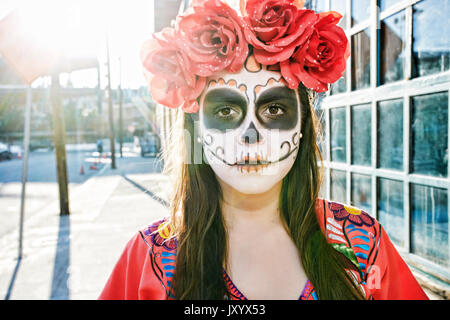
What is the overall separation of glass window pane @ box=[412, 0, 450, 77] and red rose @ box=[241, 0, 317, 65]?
115 centimetres

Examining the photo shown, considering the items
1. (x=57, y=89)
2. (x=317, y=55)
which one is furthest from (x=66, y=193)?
(x=317, y=55)

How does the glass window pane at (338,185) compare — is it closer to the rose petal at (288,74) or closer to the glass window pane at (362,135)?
the glass window pane at (362,135)

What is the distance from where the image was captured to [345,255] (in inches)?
50.3

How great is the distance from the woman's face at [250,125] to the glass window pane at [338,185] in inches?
79.7

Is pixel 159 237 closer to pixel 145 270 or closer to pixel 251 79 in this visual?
pixel 145 270

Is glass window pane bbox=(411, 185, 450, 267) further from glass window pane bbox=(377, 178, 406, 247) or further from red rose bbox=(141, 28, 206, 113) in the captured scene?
red rose bbox=(141, 28, 206, 113)

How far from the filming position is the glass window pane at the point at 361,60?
2713mm

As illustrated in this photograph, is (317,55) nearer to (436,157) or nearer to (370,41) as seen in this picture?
(436,157)

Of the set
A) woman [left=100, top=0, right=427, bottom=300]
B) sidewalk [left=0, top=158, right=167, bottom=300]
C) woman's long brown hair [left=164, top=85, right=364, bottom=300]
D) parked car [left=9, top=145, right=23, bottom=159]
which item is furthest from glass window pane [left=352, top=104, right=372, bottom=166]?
parked car [left=9, top=145, right=23, bottom=159]

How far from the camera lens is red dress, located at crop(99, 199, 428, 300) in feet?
4.06

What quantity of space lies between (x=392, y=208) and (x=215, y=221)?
1.66 meters

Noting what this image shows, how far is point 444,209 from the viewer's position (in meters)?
1.99

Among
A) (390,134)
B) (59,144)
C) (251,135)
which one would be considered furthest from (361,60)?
(59,144)
